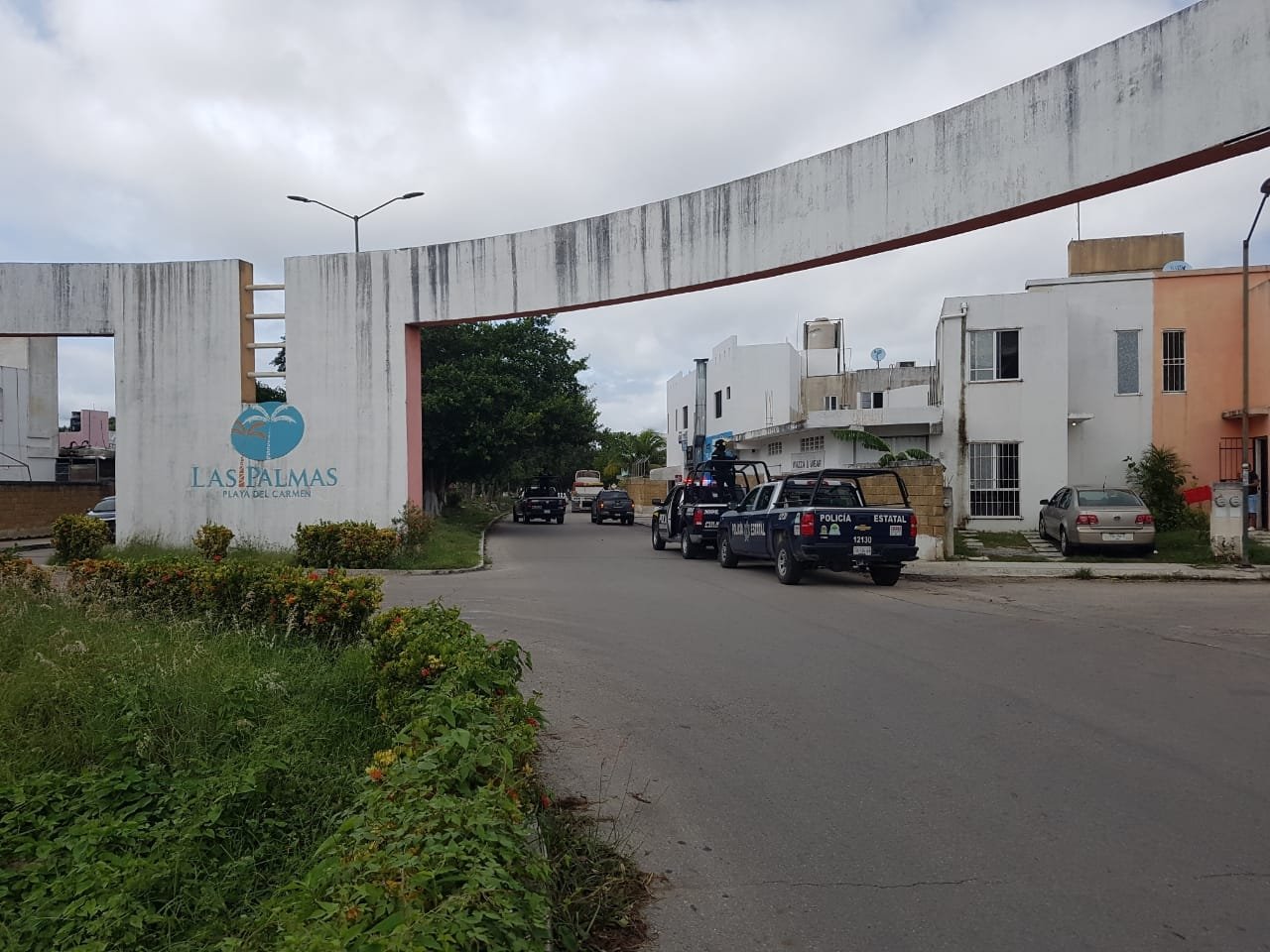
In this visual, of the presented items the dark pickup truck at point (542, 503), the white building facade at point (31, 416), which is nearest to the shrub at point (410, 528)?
the dark pickup truck at point (542, 503)

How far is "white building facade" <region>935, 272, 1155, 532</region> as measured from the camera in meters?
24.8

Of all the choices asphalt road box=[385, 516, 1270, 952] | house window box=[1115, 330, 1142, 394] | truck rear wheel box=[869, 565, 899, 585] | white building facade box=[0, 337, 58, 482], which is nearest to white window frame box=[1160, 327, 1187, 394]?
house window box=[1115, 330, 1142, 394]

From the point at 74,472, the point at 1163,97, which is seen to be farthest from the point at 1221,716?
the point at 74,472

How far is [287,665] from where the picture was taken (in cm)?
674

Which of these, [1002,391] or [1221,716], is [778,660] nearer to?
[1221,716]

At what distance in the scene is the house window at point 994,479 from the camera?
25.3m

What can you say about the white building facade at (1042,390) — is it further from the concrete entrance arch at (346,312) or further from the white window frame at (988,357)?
the concrete entrance arch at (346,312)

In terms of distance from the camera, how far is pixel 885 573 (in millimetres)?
15875

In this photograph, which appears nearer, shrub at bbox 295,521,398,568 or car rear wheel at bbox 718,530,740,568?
shrub at bbox 295,521,398,568

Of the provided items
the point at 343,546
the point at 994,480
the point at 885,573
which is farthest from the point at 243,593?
the point at 994,480

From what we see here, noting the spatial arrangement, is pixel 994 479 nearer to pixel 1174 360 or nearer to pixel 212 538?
pixel 1174 360

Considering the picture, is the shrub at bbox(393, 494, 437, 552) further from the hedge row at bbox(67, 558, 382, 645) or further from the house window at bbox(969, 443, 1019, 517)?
the house window at bbox(969, 443, 1019, 517)

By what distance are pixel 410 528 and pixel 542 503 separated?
867 inches

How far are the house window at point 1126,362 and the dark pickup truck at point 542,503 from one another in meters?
23.3
